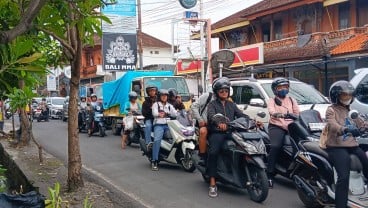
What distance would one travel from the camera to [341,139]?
502cm

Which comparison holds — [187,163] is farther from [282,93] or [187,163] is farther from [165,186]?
[282,93]

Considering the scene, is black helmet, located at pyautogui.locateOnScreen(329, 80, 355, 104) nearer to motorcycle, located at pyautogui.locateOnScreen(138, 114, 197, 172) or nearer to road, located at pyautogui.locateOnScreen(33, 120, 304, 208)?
road, located at pyautogui.locateOnScreen(33, 120, 304, 208)

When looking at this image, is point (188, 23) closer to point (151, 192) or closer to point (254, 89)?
point (254, 89)

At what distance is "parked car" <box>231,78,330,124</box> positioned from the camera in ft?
31.8

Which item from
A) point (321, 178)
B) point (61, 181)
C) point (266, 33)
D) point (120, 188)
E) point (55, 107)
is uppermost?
point (266, 33)

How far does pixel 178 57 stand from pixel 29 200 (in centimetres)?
1748

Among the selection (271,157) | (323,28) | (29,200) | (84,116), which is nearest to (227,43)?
(323,28)

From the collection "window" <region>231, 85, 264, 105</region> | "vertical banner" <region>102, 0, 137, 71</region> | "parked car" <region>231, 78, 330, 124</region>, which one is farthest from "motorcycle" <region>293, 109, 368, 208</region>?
"vertical banner" <region>102, 0, 137, 71</region>

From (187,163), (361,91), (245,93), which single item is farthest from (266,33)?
(187,163)

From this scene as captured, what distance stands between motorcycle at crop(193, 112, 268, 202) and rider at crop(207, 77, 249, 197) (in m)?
0.10

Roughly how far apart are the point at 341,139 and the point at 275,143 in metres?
2.01

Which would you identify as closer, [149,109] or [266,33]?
[149,109]

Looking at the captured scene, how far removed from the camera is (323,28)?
2327cm

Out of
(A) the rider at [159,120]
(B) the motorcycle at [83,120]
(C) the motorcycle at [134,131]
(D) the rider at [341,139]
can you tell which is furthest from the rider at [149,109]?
(B) the motorcycle at [83,120]
